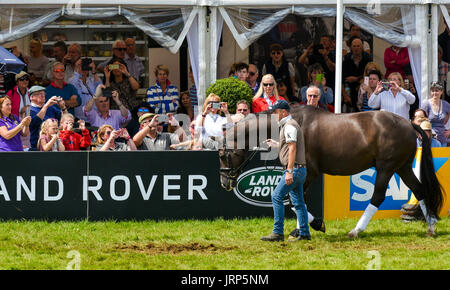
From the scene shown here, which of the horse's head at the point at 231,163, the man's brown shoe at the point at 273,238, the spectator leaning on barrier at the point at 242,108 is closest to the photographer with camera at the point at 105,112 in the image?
the spectator leaning on barrier at the point at 242,108

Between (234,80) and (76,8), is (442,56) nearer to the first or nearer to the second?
(234,80)

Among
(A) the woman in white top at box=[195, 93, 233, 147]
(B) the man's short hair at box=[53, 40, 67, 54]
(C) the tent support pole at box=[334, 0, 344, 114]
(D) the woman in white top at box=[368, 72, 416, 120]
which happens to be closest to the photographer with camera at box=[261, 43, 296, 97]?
(D) the woman in white top at box=[368, 72, 416, 120]

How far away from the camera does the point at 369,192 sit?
12828mm

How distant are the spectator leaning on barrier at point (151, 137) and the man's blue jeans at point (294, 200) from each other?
2711 mm

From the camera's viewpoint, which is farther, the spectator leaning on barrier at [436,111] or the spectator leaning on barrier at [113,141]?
the spectator leaning on barrier at [436,111]

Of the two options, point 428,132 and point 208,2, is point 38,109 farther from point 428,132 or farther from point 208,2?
point 428,132

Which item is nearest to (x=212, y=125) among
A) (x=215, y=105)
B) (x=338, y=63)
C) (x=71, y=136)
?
→ (x=215, y=105)

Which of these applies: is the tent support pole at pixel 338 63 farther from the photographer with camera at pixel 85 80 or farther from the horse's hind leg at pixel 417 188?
the photographer with camera at pixel 85 80

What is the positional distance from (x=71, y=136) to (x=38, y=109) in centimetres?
86

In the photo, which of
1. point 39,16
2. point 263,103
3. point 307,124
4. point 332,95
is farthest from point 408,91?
point 39,16

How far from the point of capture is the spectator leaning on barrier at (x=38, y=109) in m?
12.8

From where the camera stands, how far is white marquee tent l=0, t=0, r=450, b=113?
14.6 meters

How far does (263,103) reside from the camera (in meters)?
13.5

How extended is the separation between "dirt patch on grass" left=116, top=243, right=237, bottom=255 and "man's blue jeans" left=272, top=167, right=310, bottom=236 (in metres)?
0.77
